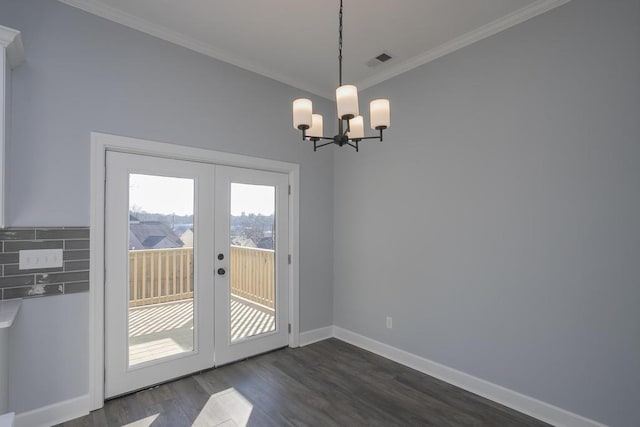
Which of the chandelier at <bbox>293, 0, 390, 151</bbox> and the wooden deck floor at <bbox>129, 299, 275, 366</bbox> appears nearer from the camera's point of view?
the chandelier at <bbox>293, 0, 390, 151</bbox>

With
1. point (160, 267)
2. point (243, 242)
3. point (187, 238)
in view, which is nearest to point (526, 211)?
point (243, 242)

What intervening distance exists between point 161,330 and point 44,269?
1.03 meters

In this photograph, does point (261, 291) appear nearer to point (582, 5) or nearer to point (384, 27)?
point (384, 27)

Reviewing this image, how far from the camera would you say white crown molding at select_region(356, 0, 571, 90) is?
247cm

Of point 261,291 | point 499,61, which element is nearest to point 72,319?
point 261,291

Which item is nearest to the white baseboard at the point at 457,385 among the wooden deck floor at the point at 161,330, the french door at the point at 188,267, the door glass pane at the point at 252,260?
the french door at the point at 188,267

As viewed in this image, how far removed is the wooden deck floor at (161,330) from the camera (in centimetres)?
274

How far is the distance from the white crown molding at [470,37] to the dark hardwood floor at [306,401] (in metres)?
3.09

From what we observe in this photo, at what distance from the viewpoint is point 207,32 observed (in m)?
2.88

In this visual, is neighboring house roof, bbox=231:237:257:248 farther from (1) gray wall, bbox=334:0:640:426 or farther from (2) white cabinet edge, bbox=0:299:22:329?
(2) white cabinet edge, bbox=0:299:22:329

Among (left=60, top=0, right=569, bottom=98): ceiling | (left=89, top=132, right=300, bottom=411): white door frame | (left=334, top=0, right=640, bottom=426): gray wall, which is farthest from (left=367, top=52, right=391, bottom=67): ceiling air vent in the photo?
(left=89, top=132, right=300, bottom=411): white door frame

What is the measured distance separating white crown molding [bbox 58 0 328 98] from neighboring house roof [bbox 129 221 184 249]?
64.7 inches

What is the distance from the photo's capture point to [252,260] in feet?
11.6

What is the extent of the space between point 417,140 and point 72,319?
11.0ft
